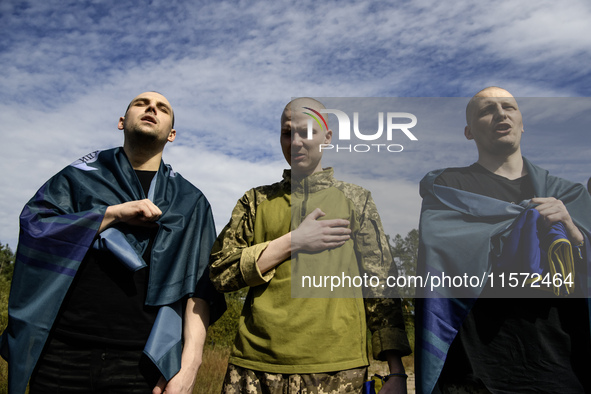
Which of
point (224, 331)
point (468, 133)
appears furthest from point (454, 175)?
point (224, 331)

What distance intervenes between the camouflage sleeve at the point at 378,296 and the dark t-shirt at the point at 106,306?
121 cm

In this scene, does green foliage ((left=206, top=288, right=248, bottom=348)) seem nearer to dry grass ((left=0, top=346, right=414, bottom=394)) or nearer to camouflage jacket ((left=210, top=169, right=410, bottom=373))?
dry grass ((left=0, top=346, right=414, bottom=394))

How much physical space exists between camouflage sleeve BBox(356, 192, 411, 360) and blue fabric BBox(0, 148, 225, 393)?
922 mm

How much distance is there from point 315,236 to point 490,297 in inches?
37.1

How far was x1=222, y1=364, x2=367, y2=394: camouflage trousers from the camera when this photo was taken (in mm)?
2316

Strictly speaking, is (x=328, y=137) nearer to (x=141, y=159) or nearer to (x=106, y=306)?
(x=141, y=159)

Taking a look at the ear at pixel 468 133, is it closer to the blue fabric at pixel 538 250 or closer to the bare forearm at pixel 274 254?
the blue fabric at pixel 538 250

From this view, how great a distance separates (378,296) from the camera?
255cm

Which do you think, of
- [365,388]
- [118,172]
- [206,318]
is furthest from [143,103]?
[365,388]

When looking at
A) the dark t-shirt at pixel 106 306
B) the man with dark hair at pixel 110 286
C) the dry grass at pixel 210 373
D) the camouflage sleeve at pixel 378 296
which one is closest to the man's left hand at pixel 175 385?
the man with dark hair at pixel 110 286

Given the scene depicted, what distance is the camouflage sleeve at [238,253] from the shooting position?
2.52m

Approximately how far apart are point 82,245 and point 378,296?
65.7 inches

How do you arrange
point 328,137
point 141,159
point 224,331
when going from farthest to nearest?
point 224,331 → point 141,159 → point 328,137

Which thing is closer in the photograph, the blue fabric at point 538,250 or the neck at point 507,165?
the blue fabric at point 538,250
